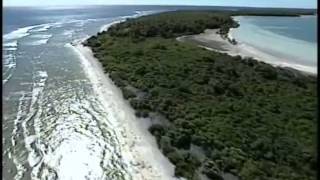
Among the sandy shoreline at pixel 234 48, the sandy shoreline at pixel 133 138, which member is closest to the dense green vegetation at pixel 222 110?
the sandy shoreline at pixel 133 138

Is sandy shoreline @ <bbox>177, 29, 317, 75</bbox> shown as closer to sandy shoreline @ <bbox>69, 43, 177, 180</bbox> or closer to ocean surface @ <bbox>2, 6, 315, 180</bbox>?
sandy shoreline @ <bbox>69, 43, 177, 180</bbox>

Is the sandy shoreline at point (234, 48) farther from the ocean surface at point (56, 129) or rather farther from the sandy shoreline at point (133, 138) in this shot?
the ocean surface at point (56, 129)

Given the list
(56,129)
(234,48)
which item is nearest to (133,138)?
(56,129)

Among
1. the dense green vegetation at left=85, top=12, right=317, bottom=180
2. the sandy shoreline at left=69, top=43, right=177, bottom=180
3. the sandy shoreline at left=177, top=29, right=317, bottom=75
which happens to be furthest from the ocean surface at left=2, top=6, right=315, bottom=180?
the sandy shoreline at left=177, top=29, right=317, bottom=75

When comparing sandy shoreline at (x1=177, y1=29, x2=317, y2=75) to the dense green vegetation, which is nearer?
the dense green vegetation

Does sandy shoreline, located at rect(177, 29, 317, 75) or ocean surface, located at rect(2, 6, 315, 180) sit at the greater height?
ocean surface, located at rect(2, 6, 315, 180)

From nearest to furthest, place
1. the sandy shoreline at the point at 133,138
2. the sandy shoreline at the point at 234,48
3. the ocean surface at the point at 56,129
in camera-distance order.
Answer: the sandy shoreline at the point at 133,138 < the ocean surface at the point at 56,129 < the sandy shoreline at the point at 234,48

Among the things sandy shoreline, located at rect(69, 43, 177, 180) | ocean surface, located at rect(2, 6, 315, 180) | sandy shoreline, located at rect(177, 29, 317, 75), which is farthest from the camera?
sandy shoreline, located at rect(177, 29, 317, 75)
